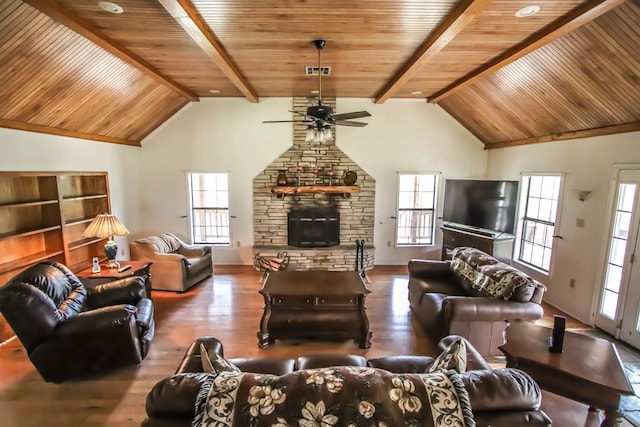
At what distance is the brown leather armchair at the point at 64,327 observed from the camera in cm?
261

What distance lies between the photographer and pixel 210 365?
162 centimetres

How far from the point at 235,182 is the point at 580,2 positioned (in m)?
5.56

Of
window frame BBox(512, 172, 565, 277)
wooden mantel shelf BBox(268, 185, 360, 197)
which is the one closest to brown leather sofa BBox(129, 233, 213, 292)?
wooden mantel shelf BBox(268, 185, 360, 197)

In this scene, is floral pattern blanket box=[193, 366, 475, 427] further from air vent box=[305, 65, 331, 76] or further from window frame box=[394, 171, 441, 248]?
window frame box=[394, 171, 441, 248]

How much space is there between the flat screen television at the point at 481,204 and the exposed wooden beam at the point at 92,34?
5445mm

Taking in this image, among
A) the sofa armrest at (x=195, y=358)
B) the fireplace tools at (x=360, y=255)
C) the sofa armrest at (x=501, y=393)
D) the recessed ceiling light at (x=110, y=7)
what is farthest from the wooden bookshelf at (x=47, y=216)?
the sofa armrest at (x=501, y=393)

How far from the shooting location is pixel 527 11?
8.71 feet

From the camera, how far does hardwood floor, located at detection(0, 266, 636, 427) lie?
2512 mm

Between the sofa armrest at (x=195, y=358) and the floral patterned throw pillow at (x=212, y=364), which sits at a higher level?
the floral patterned throw pillow at (x=212, y=364)

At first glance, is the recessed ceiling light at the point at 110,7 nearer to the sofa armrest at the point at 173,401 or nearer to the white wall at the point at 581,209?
the sofa armrest at the point at 173,401

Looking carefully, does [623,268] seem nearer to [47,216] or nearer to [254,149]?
[254,149]

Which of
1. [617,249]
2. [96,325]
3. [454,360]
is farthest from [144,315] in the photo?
[617,249]

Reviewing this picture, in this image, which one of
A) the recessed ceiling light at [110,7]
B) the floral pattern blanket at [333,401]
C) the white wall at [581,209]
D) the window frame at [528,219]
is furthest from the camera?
the window frame at [528,219]

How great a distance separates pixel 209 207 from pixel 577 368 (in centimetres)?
613
